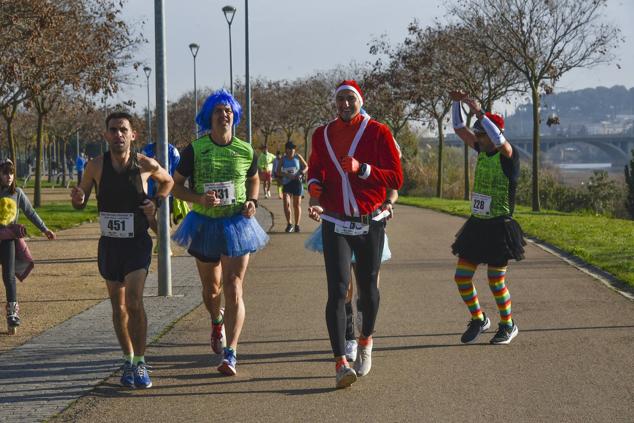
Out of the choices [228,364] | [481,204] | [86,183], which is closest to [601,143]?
[481,204]

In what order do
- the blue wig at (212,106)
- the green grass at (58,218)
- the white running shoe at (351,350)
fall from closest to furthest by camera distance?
the blue wig at (212,106) < the white running shoe at (351,350) < the green grass at (58,218)

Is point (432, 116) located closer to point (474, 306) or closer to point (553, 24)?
point (553, 24)

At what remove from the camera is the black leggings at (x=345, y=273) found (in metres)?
6.75

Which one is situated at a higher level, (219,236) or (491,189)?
(491,189)

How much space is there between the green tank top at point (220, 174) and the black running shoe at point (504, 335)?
2352 millimetres

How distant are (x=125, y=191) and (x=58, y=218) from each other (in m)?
19.5

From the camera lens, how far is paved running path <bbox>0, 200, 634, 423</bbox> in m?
5.95

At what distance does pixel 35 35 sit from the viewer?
18250 millimetres

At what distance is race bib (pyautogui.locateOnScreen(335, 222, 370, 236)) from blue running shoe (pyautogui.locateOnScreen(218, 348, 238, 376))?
1117 millimetres

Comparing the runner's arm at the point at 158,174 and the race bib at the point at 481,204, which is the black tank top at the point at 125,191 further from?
the race bib at the point at 481,204

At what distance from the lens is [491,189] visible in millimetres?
8258

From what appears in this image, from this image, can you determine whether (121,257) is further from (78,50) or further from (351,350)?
(78,50)

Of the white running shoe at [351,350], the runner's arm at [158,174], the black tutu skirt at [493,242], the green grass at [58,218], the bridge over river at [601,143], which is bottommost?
the green grass at [58,218]

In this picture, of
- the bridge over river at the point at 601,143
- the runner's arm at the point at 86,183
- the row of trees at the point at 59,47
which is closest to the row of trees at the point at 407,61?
the row of trees at the point at 59,47
